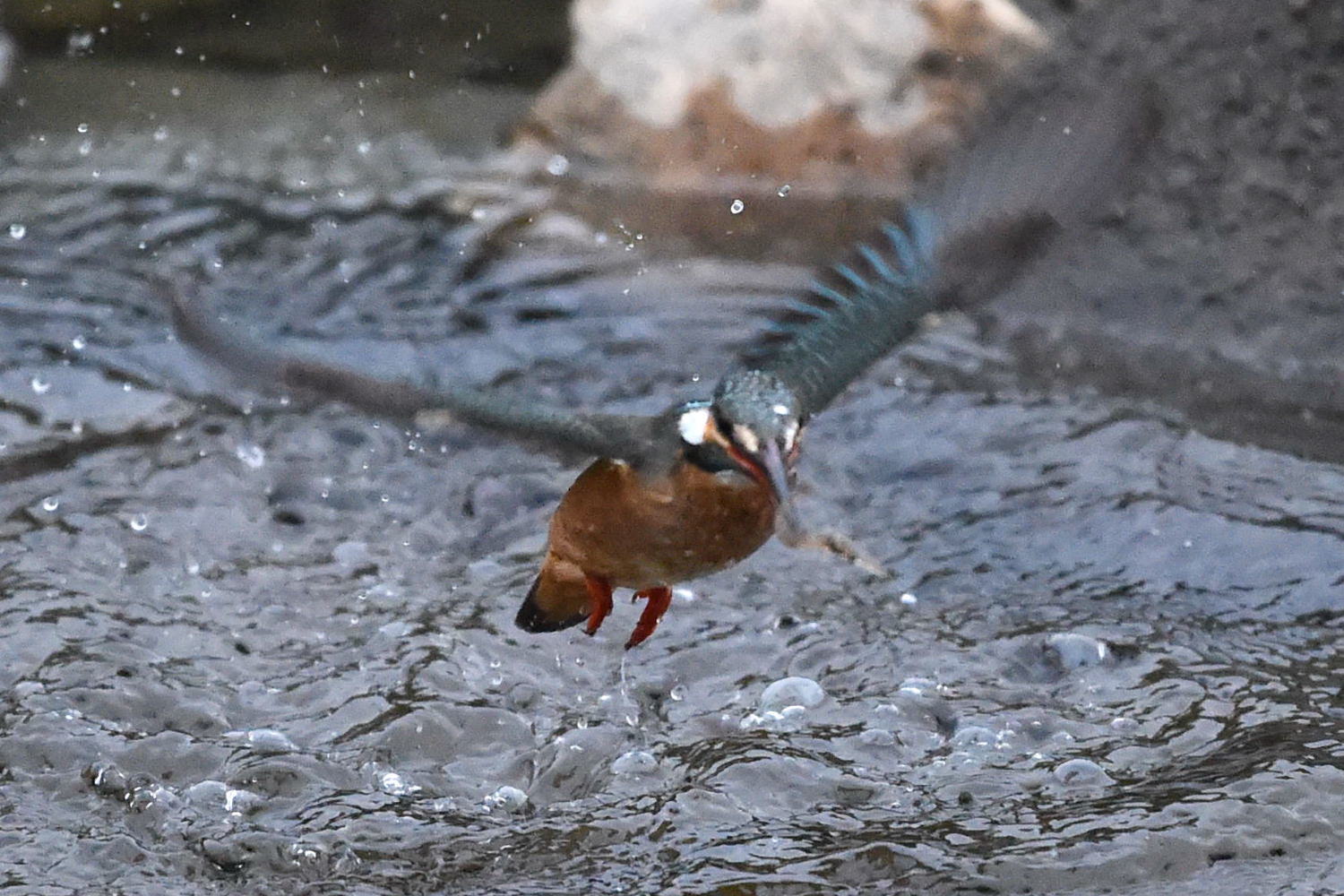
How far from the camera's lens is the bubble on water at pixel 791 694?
4316 millimetres

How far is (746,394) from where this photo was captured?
3.35 meters

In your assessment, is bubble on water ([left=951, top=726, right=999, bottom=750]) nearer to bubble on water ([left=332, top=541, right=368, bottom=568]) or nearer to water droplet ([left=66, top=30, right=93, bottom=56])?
bubble on water ([left=332, top=541, right=368, bottom=568])

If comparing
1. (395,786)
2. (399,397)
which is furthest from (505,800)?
(399,397)

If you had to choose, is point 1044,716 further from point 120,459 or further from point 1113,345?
point 120,459

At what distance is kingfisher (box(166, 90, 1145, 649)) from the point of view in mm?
3355

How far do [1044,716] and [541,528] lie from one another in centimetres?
175

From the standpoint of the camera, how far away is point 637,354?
252 inches

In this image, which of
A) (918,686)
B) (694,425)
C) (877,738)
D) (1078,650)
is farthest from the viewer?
(1078,650)

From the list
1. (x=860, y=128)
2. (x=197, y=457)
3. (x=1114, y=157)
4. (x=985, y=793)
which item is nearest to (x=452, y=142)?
(x=860, y=128)

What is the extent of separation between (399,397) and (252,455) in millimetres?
2449

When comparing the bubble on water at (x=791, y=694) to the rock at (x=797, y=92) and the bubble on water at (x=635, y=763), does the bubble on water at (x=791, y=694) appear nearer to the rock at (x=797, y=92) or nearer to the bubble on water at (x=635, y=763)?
the bubble on water at (x=635, y=763)

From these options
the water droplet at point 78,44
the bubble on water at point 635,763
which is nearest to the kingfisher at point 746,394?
the bubble on water at point 635,763

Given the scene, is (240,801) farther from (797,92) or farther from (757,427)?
(797,92)

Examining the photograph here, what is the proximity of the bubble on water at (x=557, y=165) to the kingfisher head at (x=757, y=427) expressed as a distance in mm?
4359
